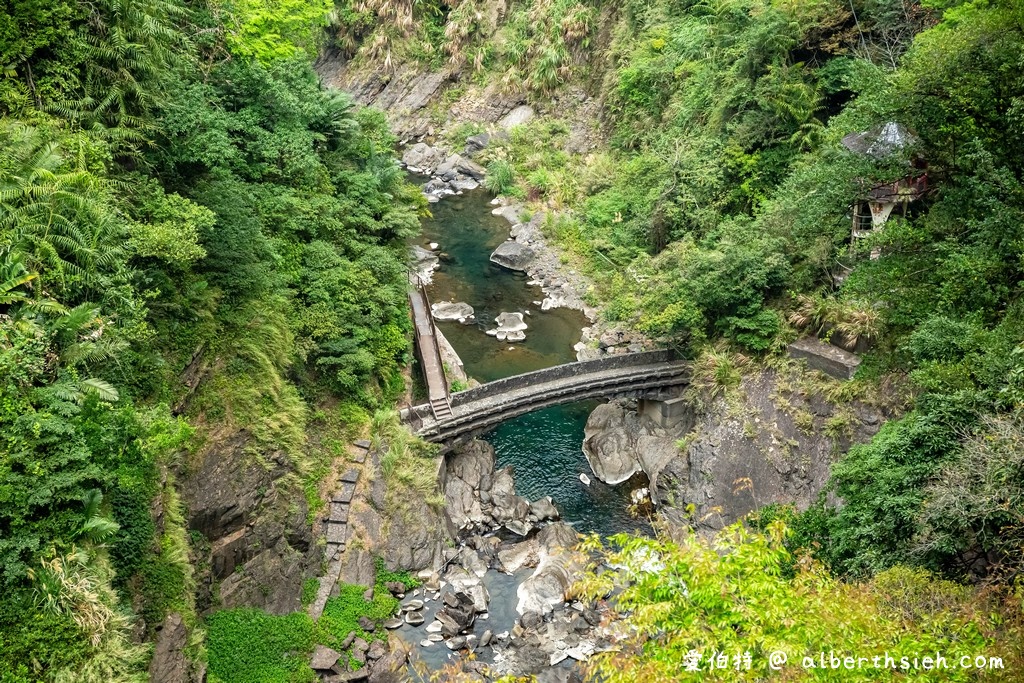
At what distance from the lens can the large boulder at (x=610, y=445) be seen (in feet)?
97.1

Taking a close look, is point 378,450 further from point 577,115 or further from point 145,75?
point 577,115

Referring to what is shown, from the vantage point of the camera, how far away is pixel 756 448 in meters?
25.8

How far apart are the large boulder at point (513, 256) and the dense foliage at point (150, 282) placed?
1334cm

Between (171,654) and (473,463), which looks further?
(473,463)

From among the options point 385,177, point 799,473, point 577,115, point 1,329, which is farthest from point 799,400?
point 577,115

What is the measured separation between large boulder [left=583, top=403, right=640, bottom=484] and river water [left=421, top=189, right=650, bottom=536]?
0.39 meters

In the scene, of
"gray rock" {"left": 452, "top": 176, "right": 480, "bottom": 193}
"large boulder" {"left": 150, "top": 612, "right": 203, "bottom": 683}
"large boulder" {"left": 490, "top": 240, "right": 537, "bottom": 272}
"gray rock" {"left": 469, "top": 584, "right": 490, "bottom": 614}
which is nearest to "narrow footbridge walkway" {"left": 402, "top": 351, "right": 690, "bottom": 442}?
"gray rock" {"left": 469, "top": 584, "right": 490, "bottom": 614}

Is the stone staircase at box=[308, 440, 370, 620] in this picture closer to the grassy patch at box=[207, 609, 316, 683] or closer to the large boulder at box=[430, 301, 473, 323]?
the grassy patch at box=[207, 609, 316, 683]

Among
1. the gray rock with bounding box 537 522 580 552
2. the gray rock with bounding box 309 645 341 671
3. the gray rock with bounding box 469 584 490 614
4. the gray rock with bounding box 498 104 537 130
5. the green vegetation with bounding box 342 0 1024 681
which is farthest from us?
the gray rock with bounding box 498 104 537 130

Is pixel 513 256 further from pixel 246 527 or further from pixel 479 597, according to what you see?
pixel 246 527

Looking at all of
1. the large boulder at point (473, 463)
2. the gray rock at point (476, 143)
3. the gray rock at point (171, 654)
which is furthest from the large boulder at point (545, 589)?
the gray rock at point (476, 143)

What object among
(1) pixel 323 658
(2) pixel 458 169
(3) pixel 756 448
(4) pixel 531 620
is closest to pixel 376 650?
(1) pixel 323 658

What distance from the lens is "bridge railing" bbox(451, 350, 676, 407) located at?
27.8 meters

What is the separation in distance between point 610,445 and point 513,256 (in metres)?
17.6
